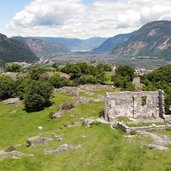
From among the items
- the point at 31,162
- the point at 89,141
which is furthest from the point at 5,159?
the point at 89,141

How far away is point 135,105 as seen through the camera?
61.5 m

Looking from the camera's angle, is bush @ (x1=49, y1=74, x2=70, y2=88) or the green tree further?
the green tree

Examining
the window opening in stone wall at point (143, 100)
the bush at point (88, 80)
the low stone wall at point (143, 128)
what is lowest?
the bush at point (88, 80)

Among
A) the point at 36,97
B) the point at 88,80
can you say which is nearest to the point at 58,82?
the point at 88,80

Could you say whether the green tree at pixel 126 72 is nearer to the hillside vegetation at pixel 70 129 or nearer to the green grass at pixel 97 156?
the hillside vegetation at pixel 70 129

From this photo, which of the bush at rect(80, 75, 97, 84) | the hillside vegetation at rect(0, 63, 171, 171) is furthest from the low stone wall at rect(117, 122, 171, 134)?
the bush at rect(80, 75, 97, 84)

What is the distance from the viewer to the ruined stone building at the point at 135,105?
198 feet

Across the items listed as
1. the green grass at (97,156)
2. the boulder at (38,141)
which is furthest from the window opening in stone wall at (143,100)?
the boulder at (38,141)

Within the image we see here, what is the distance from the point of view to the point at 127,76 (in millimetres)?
114125

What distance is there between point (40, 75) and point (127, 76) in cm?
2743

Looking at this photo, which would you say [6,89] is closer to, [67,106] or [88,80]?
[88,80]

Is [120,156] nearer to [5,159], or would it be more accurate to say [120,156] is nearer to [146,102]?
[5,159]

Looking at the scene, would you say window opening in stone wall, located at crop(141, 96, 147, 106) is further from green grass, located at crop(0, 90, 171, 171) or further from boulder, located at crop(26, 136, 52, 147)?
boulder, located at crop(26, 136, 52, 147)

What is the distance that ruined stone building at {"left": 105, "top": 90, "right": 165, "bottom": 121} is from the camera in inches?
2375
